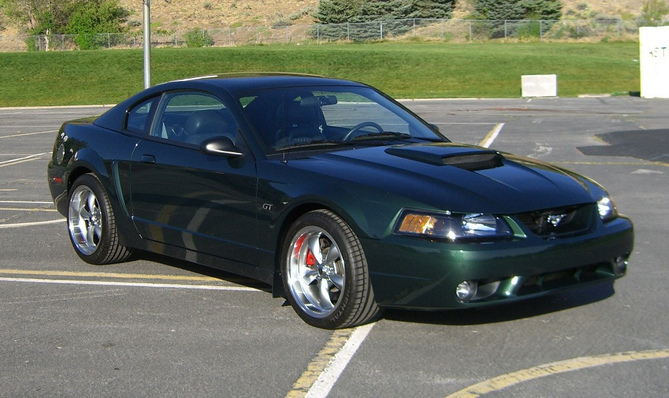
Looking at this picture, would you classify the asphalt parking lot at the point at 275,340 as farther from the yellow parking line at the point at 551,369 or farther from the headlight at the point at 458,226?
the headlight at the point at 458,226

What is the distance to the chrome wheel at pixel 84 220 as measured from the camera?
7723 mm

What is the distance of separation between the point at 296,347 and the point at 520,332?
132 centimetres

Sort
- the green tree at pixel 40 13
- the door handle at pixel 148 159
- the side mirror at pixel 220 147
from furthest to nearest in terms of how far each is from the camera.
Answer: the green tree at pixel 40 13 → the door handle at pixel 148 159 → the side mirror at pixel 220 147

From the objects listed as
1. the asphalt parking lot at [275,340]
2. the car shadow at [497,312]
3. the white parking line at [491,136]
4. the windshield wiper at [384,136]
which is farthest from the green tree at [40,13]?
the car shadow at [497,312]

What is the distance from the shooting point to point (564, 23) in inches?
2689

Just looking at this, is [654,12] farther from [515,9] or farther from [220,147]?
[220,147]

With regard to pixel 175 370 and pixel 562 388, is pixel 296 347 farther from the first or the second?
pixel 562 388

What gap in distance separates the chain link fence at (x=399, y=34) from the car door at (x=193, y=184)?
59.4m

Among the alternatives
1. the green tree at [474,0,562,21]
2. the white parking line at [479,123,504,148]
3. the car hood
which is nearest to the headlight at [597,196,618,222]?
the car hood

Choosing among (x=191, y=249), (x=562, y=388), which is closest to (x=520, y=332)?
(x=562, y=388)

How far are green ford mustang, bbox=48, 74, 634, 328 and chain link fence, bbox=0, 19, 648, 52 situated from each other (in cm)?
5928

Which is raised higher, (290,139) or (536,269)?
(290,139)

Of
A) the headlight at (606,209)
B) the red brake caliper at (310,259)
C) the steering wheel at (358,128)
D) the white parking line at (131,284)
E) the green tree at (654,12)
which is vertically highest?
the green tree at (654,12)

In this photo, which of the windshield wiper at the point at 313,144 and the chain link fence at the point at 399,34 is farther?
the chain link fence at the point at 399,34
